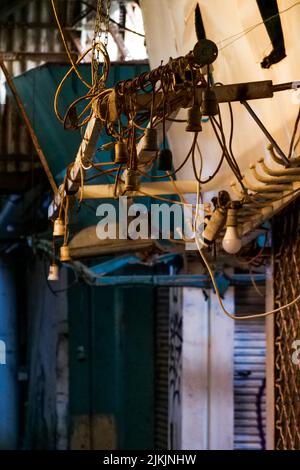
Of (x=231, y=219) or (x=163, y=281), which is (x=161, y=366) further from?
(x=231, y=219)

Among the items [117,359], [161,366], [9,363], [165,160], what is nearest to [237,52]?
[165,160]

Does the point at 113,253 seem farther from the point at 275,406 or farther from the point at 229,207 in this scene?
the point at 229,207

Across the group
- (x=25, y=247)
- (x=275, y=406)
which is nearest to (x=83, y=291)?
(x=25, y=247)

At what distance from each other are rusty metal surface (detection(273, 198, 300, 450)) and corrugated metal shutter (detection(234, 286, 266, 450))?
5558 mm

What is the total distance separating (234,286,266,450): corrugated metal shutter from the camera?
54.1 ft

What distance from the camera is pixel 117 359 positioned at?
19797 mm

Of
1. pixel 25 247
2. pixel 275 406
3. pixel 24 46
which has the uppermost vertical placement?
pixel 24 46

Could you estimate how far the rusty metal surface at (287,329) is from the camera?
967cm

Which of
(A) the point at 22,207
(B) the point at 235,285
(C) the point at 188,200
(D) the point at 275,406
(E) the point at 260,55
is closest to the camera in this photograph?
(E) the point at 260,55

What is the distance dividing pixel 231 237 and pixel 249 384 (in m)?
9.23

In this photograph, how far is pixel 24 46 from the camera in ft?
70.5

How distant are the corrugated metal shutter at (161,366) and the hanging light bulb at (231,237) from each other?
1128cm

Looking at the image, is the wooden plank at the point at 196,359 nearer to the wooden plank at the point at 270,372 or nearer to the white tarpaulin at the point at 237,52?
the wooden plank at the point at 270,372

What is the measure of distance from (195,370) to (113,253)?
203 inches
